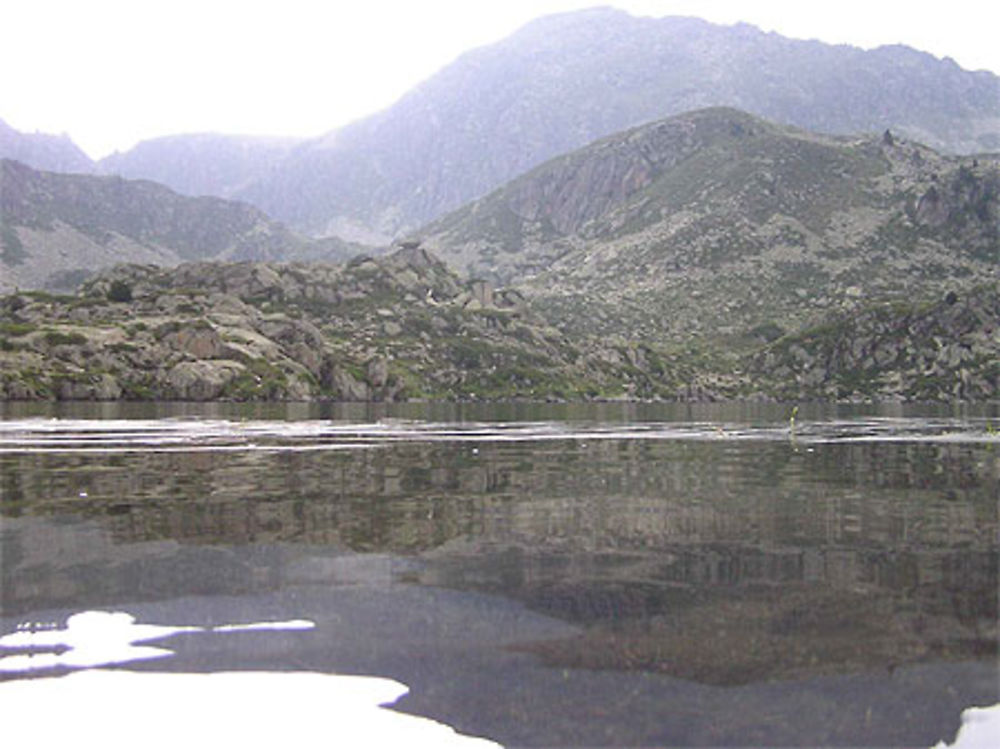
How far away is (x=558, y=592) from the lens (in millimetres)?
14117

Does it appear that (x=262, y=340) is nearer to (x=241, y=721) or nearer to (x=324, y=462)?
(x=324, y=462)

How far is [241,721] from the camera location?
8.73 meters

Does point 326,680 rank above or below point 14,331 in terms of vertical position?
below

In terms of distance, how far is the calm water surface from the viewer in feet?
30.4

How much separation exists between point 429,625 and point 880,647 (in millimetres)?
6138

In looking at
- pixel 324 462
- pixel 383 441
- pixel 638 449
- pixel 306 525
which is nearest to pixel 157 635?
pixel 306 525

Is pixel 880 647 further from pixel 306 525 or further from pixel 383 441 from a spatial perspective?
pixel 383 441

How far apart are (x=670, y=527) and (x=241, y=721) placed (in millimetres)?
14063

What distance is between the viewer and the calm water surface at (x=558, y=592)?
364 inches

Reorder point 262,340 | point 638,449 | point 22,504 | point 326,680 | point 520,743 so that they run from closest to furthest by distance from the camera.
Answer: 1. point 520,743
2. point 326,680
3. point 22,504
4. point 638,449
5. point 262,340

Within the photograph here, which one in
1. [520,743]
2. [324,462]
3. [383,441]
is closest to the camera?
[520,743]

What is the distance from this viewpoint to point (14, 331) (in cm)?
17025

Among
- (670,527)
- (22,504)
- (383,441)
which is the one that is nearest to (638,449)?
(383,441)

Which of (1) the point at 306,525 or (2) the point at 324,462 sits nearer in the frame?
(1) the point at 306,525
